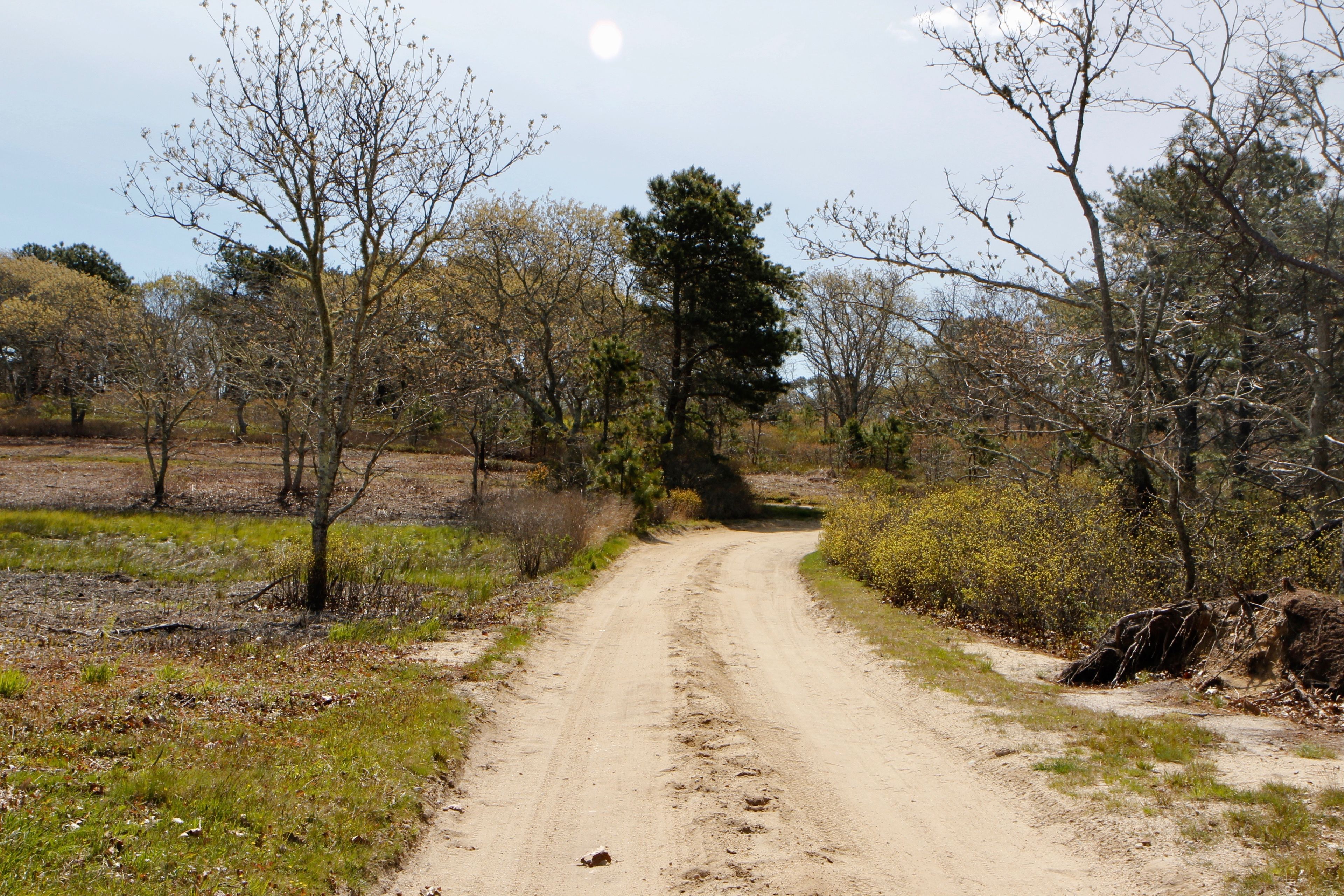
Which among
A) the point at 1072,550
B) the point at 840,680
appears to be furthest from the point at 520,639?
the point at 1072,550

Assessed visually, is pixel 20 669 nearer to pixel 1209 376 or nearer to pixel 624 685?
pixel 624 685

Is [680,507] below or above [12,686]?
below

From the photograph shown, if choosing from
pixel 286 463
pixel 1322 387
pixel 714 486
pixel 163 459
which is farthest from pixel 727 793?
pixel 714 486

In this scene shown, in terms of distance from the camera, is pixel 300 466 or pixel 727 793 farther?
pixel 300 466

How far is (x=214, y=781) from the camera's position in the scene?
525 centimetres

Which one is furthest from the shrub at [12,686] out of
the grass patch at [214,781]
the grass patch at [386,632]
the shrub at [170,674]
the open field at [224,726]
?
the grass patch at [386,632]

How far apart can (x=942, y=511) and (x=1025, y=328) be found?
4.23m

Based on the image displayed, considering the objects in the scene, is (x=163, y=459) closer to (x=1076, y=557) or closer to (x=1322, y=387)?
(x=1076, y=557)

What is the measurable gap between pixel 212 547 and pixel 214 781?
15.6 meters

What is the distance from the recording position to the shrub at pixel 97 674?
23.5ft

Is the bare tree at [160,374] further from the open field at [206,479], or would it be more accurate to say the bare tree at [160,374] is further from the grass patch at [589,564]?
the grass patch at [589,564]

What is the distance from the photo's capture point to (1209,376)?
616 inches

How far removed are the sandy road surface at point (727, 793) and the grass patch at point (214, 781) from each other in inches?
18.3

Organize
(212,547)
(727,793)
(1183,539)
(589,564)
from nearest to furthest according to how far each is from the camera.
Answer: (727,793), (1183,539), (589,564), (212,547)
